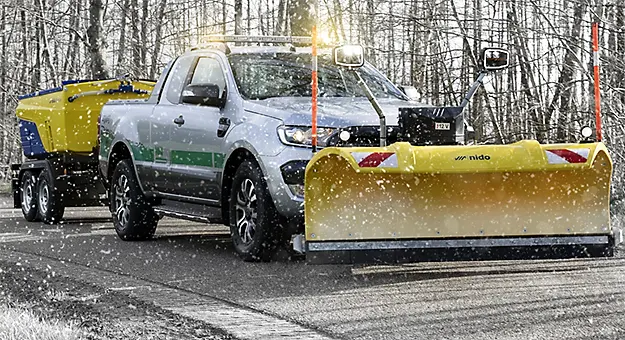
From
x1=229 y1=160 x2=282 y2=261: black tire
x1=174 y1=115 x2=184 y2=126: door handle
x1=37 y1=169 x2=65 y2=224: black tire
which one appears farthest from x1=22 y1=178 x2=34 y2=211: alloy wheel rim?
x1=229 y1=160 x2=282 y2=261: black tire

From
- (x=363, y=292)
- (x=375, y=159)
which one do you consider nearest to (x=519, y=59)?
(x=375, y=159)

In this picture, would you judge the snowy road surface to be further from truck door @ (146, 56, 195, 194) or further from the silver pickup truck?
truck door @ (146, 56, 195, 194)

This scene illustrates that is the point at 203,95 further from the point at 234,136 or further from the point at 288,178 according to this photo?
the point at 288,178

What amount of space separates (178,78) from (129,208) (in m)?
1.49

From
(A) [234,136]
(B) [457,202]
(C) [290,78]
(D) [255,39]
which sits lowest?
(B) [457,202]

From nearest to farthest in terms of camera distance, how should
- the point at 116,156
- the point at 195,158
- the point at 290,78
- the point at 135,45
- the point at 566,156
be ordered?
the point at 566,156 → the point at 290,78 → the point at 195,158 → the point at 116,156 → the point at 135,45

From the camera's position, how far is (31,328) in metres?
5.91

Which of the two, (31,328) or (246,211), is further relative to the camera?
(246,211)

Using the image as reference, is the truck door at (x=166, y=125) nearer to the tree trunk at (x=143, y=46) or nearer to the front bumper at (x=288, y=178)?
the front bumper at (x=288, y=178)

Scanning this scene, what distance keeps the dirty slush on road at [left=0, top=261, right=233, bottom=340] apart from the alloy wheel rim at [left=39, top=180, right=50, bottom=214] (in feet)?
18.7

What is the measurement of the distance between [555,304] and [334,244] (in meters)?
1.58

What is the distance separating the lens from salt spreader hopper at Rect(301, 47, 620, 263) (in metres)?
7.52

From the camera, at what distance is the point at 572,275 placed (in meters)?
8.01

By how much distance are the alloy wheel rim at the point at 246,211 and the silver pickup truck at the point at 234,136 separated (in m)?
0.01
